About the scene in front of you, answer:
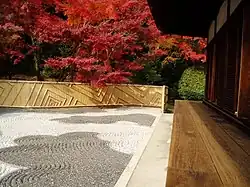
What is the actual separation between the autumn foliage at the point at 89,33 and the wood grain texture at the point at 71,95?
1.92ft

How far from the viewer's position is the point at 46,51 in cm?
1428

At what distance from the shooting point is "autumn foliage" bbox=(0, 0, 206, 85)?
10.6 m

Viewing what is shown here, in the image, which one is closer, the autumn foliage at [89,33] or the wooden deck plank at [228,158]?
the wooden deck plank at [228,158]

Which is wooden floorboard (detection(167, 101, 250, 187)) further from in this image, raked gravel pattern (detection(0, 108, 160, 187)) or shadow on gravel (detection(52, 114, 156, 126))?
shadow on gravel (detection(52, 114, 156, 126))

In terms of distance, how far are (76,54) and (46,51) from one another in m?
3.42

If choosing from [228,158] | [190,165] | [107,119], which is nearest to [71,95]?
[107,119]

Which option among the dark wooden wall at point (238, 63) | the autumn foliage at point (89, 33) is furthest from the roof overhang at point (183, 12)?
the autumn foliage at point (89, 33)

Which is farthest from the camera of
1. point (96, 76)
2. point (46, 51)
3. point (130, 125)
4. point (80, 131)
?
point (46, 51)

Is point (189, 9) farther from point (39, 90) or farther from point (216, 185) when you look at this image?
point (39, 90)

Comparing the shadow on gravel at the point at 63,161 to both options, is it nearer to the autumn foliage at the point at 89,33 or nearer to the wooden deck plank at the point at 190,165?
the wooden deck plank at the point at 190,165

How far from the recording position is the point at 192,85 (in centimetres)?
1251

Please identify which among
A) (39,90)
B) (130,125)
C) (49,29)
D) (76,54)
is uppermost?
(49,29)

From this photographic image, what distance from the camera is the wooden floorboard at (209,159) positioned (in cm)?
128

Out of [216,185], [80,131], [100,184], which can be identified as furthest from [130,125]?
[216,185]
